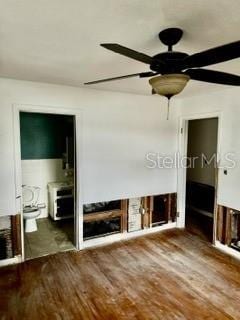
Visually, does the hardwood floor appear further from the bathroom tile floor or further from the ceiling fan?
the ceiling fan

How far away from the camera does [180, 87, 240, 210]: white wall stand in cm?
326

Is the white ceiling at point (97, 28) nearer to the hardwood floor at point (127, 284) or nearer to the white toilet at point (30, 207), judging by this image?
the hardwood floor at point (127, 284)

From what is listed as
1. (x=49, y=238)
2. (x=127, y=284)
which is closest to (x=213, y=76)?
(x=127, y=284)

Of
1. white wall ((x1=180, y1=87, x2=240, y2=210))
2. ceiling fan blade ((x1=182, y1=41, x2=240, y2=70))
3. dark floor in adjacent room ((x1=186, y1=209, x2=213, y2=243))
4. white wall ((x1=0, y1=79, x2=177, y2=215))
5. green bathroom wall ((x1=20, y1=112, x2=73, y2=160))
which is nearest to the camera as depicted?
ceiling fan blade ((x1=182, y1=41, x2=240, y2=70))

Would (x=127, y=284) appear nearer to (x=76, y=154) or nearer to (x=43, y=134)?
(x=76, y=154)

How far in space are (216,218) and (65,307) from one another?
97.2 inches

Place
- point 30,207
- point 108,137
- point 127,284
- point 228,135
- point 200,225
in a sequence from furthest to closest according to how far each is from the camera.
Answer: point 200,225
point 30,207
point 108,137
point 228,135
point 127,284

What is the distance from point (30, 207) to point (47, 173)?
2.65 feet

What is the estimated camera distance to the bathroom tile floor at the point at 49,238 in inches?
137

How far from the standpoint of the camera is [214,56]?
130cm

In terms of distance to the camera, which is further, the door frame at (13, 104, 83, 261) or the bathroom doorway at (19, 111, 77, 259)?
the bathroom doorway at (19, 111, 77, 259)

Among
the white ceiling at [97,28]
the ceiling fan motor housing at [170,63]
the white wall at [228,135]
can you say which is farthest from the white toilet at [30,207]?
the ceiling fan motor housing at [170,63]

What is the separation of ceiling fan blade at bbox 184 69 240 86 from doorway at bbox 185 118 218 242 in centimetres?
331

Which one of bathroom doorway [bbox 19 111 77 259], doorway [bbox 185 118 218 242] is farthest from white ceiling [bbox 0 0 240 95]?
doorway [bbox 185 118 218 242]
